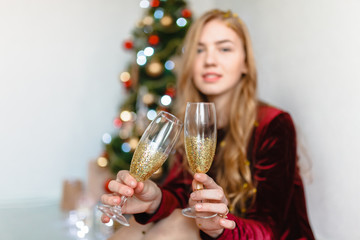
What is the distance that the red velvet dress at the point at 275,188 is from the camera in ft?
4.59

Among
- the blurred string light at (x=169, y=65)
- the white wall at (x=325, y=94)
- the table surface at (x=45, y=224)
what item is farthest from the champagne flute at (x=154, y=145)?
the blurred string light at (x=169, y=65)

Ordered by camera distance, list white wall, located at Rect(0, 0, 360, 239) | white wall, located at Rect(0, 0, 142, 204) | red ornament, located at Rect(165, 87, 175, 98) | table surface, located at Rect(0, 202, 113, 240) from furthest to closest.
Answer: white wall, located at Rect(0, 0, 142, 204)
red ornament, located at Rect(165, 87, 175, 98)
table surface, located at Rect(0, 202, 113, 240)
white wall, located at Rect(0, 0, 360, 239)

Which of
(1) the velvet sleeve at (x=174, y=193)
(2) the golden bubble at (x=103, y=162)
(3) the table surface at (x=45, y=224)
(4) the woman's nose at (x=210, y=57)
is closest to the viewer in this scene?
(1) the velvet sleeve at (x=174, y=193)

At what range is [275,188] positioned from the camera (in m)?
1.43

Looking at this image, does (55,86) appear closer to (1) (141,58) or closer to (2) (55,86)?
(2) (55,86)

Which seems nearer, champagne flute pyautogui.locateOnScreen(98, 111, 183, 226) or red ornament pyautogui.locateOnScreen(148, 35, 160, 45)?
champagne flute pyautogui.locateOnScreen(98, 111, 183, 226)

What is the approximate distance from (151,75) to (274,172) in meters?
1.82

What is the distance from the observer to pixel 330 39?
5.32 ft

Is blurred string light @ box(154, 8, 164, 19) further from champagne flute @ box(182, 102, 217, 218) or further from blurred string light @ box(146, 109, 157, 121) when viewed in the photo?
champagne flute @ box(182, 102, 217, 218)

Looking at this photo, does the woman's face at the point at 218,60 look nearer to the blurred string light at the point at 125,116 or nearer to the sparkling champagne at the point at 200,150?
the sparkling champagne at the point at 200,150

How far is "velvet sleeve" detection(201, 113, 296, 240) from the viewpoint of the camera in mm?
1406

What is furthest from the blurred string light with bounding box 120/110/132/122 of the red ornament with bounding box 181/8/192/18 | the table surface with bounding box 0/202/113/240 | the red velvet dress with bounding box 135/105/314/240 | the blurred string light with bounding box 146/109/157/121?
the red velvet dress with bounding box 135/105/314/240

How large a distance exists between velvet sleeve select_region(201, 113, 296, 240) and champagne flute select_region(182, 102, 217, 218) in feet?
1.55

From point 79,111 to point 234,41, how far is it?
2.37 metres
